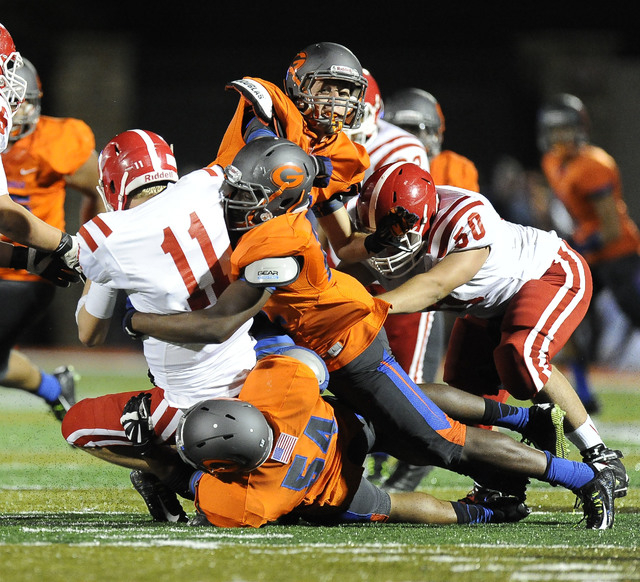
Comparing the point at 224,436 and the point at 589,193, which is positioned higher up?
the point at 224,436

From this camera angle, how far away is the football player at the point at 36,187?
5.04m

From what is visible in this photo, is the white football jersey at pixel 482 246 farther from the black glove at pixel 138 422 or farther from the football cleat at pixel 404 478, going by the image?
the black glove at pixel 138 422

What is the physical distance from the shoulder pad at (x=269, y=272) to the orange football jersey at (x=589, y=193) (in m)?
4.17

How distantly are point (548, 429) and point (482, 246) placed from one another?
2.06ft

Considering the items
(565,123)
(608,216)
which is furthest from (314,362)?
(565,123)

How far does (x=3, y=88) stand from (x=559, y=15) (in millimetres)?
10176

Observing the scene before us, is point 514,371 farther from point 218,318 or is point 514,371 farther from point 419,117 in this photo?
point 419,117

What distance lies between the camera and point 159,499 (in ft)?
11.8

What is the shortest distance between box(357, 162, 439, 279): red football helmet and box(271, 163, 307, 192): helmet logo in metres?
0.54

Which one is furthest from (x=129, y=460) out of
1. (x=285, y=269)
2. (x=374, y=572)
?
(x=374, y=572)

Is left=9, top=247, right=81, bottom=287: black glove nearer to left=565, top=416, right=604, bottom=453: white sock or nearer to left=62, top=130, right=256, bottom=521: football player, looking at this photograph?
left=62, top=130, right=256, bottom=521: football player

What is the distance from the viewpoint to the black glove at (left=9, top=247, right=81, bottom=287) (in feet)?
12.5

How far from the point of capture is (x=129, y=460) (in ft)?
11.9

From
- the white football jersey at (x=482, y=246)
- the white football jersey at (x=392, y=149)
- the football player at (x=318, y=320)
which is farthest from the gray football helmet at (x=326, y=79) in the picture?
the white football jersey at (x=392, y=149)
